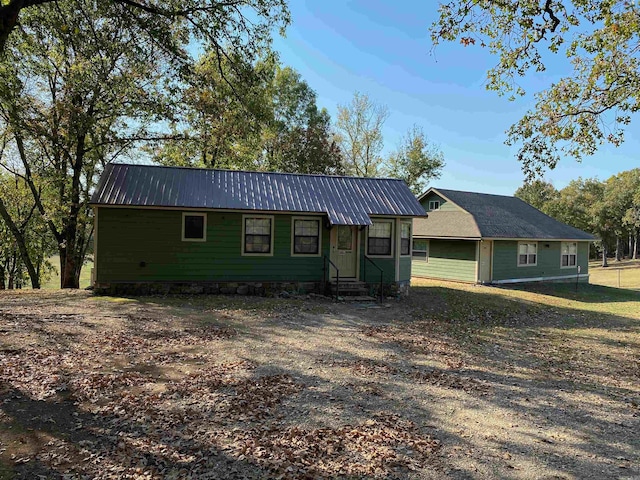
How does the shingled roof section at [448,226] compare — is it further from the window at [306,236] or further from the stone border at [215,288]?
the window at [306,236]

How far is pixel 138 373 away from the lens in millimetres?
6258

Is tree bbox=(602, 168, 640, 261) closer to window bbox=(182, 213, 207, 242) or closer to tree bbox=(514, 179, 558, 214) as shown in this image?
tree bbox=(514, 179, 558, 214)

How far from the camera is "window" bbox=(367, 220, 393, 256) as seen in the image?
48.7ft

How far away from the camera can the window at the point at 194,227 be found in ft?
43.8

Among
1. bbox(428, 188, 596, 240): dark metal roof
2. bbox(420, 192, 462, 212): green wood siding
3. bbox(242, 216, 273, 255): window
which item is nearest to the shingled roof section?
bbox(420, 192, 462, 212): green wood siding

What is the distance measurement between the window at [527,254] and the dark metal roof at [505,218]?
715mm

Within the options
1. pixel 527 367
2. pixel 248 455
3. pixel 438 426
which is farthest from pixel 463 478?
pixel 527 367

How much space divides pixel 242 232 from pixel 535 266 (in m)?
17.4

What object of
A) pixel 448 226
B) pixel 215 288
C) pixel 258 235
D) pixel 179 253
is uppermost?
Answer: pixel 448 226

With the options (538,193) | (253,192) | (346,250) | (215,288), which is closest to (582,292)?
(346,250)

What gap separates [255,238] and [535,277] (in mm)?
17021

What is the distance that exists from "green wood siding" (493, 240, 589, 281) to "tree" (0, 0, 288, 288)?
1664 cm

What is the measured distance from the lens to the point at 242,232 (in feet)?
45.2

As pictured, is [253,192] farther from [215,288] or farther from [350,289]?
[350,289]
